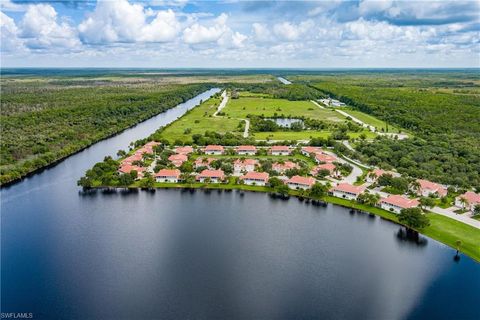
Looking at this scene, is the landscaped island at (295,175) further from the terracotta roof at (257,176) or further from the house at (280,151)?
the house at (280,151)

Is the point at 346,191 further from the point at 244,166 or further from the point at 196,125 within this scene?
the point at 196,125

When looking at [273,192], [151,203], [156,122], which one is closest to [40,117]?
[156,122]

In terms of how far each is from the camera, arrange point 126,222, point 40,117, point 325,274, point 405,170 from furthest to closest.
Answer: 1. point 40,117
2. point 405,170
3. point 126,222
4. point 325,274

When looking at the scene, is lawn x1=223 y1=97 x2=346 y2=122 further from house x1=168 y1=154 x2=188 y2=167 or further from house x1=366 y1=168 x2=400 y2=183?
house x1=366 y1=168 x2=400 y2=183

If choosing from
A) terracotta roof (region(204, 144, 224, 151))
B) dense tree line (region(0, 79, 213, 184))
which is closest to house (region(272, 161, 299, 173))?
terracotta roof (region(204, 144, 224, 151))

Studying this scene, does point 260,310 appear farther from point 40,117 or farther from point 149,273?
point 40,117

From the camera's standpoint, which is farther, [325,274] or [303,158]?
[303,158]
